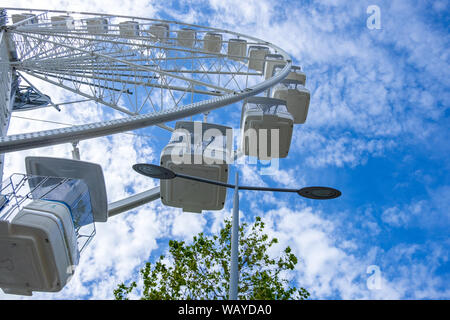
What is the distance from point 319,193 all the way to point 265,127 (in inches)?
188

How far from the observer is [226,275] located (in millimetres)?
10867

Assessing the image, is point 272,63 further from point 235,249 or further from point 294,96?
point 235,249

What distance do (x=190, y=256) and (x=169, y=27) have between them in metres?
15.1

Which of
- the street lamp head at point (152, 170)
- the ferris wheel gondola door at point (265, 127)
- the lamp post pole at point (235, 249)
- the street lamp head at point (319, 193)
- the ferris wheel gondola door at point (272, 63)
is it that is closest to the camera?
the lamp post pole at point (235, 249)

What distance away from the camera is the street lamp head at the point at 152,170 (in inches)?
255

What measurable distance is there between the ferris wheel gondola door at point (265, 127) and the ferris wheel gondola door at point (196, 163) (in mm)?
1924

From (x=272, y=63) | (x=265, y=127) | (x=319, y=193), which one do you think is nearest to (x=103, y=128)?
(x=319, y=193)

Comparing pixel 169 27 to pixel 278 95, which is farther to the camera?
pixel 169 27

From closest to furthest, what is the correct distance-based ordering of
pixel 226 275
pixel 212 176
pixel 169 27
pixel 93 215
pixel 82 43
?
pixel 93 215
pixel 212 176
pixel 226 275
pixel 82 43
pixel 169 27

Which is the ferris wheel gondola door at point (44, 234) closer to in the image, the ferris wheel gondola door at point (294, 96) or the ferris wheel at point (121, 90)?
the ferris wheel at point (121, 90)

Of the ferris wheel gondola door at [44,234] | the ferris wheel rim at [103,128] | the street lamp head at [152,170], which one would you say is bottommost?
the ferris wheel gondola door at [44,234]

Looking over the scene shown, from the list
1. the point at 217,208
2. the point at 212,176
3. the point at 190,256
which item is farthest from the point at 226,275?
the point at 212,176

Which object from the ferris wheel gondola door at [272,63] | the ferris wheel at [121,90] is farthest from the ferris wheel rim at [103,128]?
the ferris wheel gondola door at [272,63]
